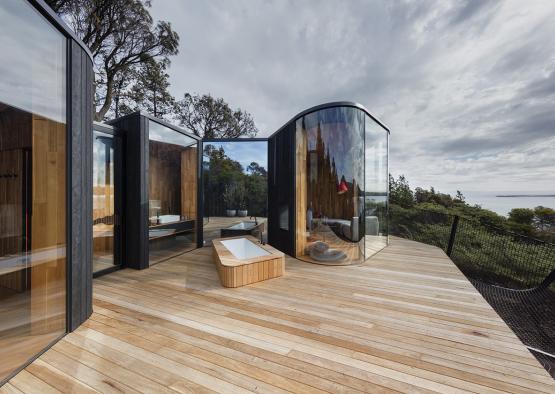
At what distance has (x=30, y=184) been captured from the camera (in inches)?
74.3

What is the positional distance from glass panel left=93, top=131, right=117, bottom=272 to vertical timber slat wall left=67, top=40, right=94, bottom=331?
1.59 m

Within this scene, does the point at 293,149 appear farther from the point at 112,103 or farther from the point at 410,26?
the point at 112,103

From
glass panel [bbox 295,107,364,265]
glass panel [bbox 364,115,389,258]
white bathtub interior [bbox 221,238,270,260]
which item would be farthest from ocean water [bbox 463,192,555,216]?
white bathtub interior [bbox 221,238,270,260]

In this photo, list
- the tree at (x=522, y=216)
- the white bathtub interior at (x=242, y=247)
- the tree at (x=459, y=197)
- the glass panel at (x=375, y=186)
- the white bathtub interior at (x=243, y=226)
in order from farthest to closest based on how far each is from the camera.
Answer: the tree at (x=459, y=197), the tree at (x=522, y=216), the white bathtub interior at (x=243, y=226), the glass panel at (x=375, y=186), the white bathtub interior at (x=242, y=247)

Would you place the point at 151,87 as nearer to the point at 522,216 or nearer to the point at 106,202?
the point at 106,202

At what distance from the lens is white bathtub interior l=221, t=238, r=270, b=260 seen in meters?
4.54

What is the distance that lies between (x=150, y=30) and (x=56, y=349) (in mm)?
13718

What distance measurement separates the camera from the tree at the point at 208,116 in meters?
15.8

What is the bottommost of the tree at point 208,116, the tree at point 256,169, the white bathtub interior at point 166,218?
the white bathtub interior at point 166,218

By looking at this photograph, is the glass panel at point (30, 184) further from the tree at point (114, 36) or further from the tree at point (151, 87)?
the tree at point (151, 87)

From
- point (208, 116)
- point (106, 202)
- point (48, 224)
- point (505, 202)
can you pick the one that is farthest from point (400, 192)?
point (208, 116)

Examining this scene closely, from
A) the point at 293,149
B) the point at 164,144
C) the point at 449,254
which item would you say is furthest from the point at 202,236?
the point at 449,254

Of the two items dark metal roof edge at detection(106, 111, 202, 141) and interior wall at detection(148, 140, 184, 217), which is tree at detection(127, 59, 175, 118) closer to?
dark metal roof edge at detection(106, 111, 202, 141)

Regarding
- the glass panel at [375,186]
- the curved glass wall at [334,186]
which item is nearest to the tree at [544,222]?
the glass panel at [375,186]
